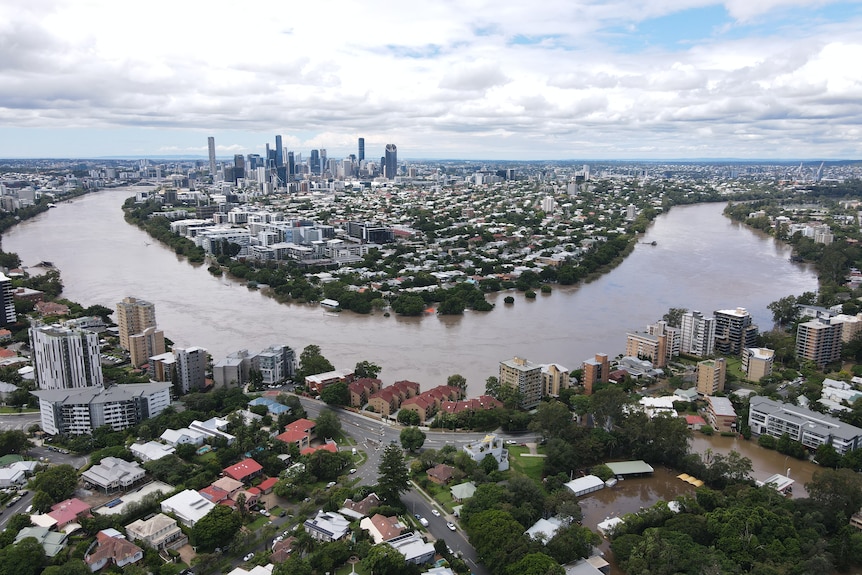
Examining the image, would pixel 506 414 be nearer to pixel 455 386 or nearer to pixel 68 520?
pixel 455 386

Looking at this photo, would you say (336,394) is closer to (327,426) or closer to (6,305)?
(327,426)

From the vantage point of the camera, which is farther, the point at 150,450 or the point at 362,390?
the point at 362,390

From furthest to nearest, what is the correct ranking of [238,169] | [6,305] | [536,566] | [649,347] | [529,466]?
[238,169]
[6,305]
[649,347]
[529,466]
[536,566]

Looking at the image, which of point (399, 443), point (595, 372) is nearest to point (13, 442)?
point (399, 443)

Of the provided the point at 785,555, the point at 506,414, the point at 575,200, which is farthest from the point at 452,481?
the point at 575,200

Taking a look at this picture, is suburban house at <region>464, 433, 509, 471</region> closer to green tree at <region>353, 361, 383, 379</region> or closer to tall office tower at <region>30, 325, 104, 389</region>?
green tree at <region>353, 361, 383, 379</region>

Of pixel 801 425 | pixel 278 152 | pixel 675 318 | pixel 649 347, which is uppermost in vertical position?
pixel 278 152
